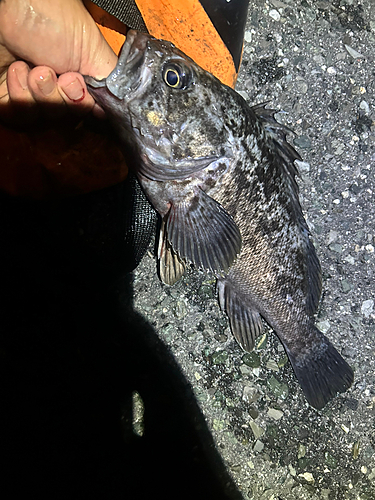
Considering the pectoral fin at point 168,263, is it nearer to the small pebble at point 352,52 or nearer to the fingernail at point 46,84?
the fingernail at point 46,84

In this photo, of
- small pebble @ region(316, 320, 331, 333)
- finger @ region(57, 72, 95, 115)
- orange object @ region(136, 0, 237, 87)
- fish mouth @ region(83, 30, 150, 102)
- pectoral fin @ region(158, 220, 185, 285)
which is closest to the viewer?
fish mouth @ region(83, 30, 150, 102)

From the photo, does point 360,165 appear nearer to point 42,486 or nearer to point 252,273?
point 252,273

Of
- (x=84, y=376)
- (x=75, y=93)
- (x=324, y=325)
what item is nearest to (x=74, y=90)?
(x=75, y=93)

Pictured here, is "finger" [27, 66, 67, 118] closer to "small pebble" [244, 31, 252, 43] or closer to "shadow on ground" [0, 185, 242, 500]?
"shadow on ground" [0, 185, 242, 500]

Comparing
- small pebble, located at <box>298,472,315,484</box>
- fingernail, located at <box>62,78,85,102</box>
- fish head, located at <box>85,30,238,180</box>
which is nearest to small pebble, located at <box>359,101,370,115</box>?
fish head, located at <box>85,30,238,180</box>

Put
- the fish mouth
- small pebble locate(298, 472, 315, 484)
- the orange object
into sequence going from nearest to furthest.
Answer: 1. the fish mouth
2. the orange object
3. small pebble locate(298, 472, 315, 484)

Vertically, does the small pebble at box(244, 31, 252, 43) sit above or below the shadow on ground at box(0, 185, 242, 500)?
above

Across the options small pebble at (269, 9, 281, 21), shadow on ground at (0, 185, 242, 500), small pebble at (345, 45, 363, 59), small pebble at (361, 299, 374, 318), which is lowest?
shadow on ground at (0, 185, 242, 500)

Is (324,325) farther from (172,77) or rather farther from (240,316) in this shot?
(172,77)

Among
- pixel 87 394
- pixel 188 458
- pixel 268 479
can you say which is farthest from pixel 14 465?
pixel 268 479
